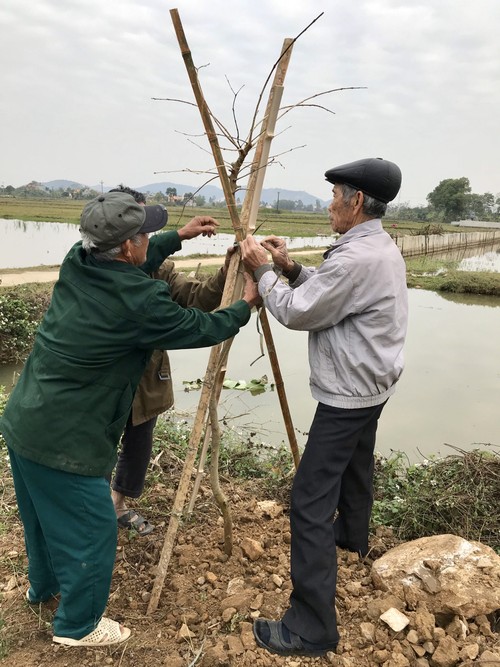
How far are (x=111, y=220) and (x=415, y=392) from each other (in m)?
6.06

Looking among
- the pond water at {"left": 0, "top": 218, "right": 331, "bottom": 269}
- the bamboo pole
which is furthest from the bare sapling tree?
the pond water at {"left": 0, "top": 218, "right": 331, "bottom": 269}

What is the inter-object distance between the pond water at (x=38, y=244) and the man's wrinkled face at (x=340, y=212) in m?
8.44

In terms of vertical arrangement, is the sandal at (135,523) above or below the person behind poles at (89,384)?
below

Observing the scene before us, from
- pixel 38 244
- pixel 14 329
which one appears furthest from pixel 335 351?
pixel 38 244

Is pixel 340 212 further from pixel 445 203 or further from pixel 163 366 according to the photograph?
pixel 445 203

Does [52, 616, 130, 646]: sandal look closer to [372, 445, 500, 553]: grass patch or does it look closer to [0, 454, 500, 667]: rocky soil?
[0, 454, 500, 667]: rocky soil

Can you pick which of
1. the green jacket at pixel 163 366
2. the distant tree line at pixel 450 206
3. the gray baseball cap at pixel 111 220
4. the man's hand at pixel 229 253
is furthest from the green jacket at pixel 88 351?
the distant tree line at pixel 450 206

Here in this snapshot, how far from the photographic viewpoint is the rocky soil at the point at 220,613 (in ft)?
6.49

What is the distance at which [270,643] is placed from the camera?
2.01 metres

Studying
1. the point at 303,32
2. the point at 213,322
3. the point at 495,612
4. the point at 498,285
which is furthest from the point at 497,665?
the point at 498,285

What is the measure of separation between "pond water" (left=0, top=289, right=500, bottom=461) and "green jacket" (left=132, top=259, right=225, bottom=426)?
1.09 meters

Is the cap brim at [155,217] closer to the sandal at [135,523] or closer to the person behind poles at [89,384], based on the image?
the person behind poles at [89,384]

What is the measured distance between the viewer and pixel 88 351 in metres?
1.78

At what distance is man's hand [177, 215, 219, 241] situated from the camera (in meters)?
2.48
